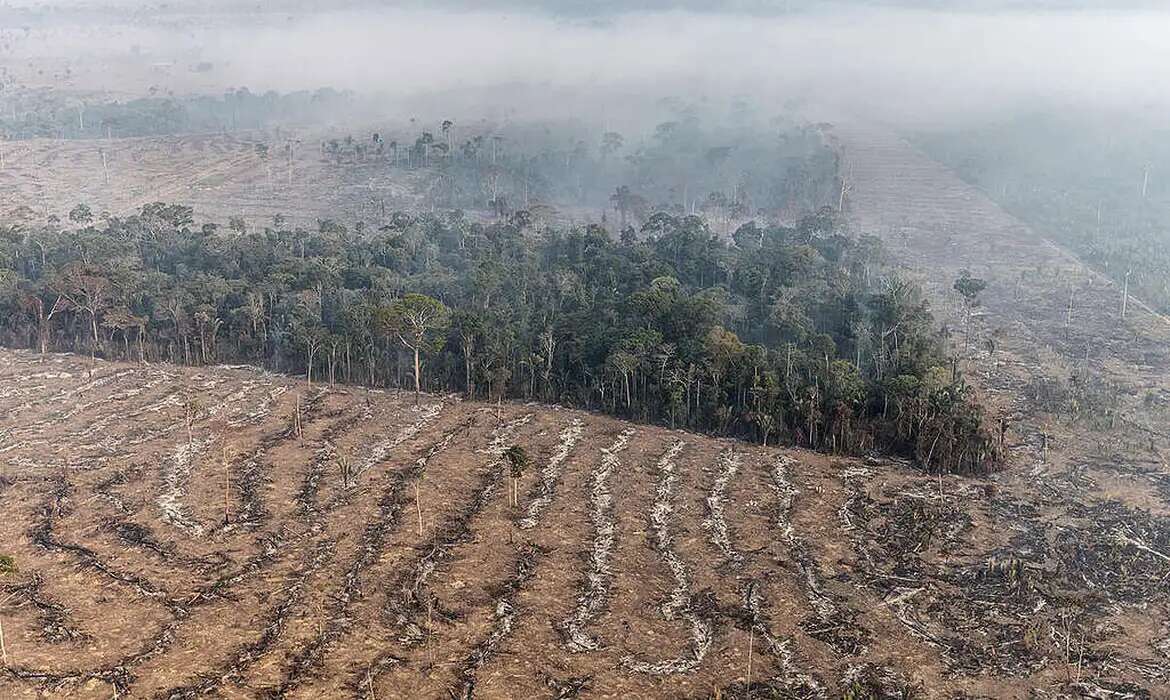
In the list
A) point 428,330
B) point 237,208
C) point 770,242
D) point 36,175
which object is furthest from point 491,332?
point 36,175

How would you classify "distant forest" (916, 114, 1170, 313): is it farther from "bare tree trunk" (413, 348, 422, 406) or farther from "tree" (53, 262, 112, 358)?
"tree" (53, 262, 112, 358)

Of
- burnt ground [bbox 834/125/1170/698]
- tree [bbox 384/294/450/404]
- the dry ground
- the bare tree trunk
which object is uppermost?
the dry ground

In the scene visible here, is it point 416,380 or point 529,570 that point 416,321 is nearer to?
point 416,380

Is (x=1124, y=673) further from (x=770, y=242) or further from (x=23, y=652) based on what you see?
(x=770, y=242)

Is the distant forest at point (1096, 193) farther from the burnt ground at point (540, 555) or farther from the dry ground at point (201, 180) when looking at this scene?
the dry ground at point (201, 180)

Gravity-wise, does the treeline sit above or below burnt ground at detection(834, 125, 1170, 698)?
above

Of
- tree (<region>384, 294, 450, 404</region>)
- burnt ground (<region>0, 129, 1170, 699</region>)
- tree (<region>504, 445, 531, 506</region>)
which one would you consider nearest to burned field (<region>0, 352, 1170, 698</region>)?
burnt ground (<region>0, 129, 1170, 699</region>)
